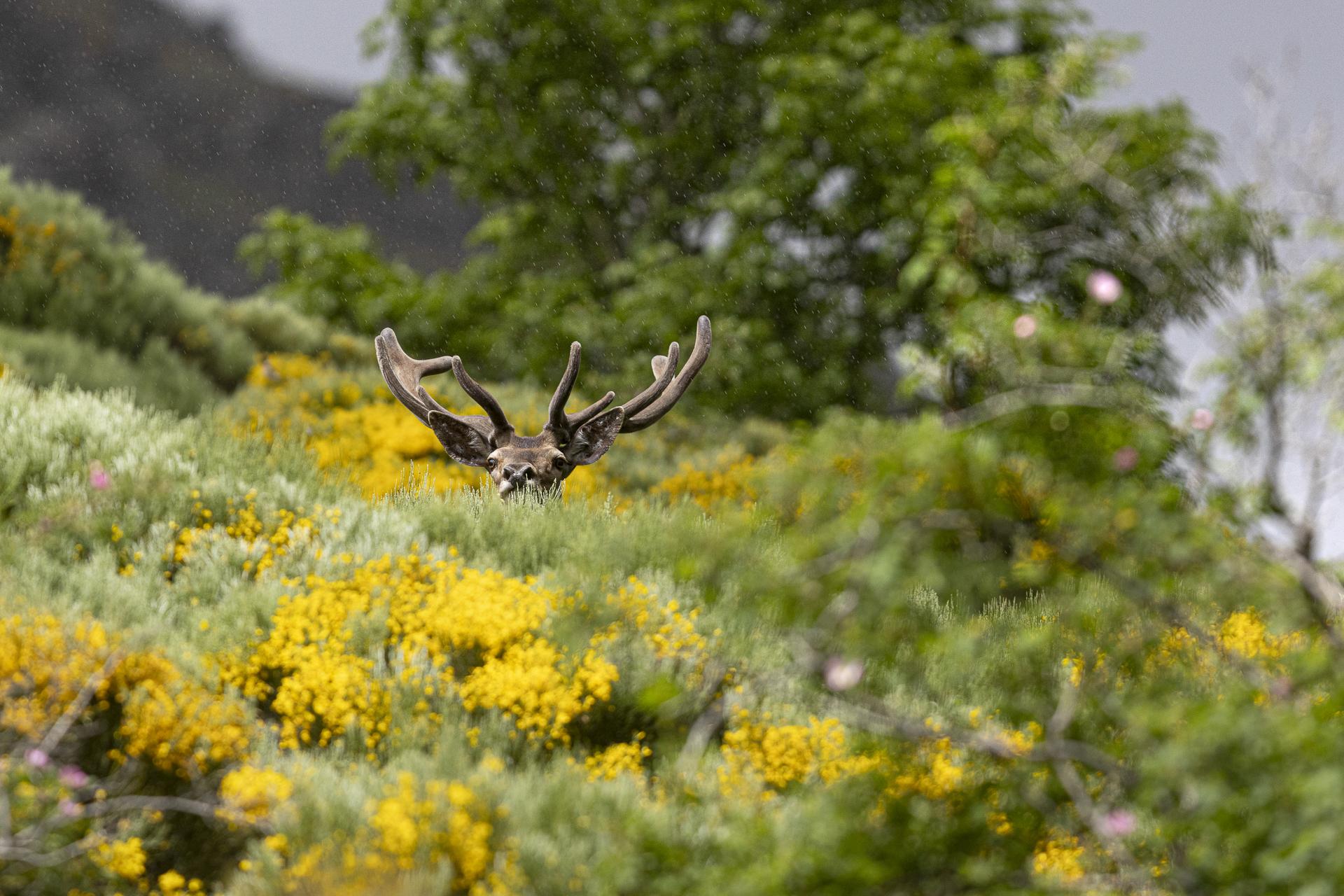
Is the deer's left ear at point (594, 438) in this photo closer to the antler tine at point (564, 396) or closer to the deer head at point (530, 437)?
the deer head at point (530, 437)

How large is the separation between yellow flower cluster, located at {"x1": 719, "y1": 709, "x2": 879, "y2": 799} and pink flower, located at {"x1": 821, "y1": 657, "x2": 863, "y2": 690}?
3.48ft

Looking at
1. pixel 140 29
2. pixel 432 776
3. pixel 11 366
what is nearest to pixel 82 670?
pixel 432 776

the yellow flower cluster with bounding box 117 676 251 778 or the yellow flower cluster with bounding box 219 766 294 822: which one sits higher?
the yellow flower cluster with bounding box 117 676 251 778

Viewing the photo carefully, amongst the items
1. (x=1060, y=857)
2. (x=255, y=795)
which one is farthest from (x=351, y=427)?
(x=1060, y=857)

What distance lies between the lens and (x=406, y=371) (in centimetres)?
884

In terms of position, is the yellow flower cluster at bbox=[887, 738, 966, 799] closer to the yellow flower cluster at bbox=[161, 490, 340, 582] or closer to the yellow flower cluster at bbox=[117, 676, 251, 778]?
the yellow flower cluster at bbox=[117, 676, 251, 778]

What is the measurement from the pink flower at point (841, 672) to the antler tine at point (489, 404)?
4.33m

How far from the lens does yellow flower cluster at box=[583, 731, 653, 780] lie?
4.80 meters

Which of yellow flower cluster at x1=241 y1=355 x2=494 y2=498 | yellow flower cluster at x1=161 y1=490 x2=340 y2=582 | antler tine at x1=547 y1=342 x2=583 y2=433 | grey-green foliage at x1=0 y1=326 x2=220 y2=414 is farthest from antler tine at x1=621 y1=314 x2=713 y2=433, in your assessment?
grey-green foliage at x1=0 y1=326 x2=220 y2=414

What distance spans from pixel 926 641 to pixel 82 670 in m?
3.35

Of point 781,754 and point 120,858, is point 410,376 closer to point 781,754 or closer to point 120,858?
point 781,754

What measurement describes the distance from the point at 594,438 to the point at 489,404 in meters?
0.81

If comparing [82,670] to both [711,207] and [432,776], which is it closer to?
[432,776]

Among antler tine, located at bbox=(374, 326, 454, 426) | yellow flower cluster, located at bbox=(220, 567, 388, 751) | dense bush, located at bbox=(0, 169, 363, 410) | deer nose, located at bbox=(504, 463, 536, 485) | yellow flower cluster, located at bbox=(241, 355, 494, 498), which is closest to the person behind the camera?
yellow flower cluster, located at bbox=(220, 567, 388, 751)
